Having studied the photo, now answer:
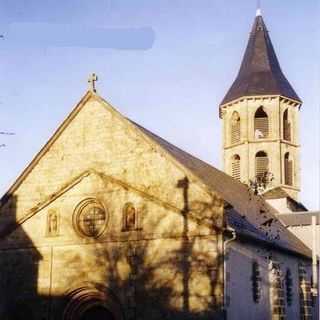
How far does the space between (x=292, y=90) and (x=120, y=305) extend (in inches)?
1067

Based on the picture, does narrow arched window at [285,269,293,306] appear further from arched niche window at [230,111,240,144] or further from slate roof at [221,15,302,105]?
slate roof at [221,15,302,105]

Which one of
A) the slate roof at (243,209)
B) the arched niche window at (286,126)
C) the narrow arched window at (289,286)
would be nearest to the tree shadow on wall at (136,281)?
the slate roof at (243,209)

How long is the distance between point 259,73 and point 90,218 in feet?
81.2

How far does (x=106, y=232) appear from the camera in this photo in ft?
84.3

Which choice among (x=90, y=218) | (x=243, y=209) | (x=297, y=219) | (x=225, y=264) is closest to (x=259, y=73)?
(x=297, y=219)

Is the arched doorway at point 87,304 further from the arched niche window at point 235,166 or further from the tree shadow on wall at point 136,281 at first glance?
the arched niche window at point 235,166

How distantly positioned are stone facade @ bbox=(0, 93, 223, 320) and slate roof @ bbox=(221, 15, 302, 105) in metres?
20.8

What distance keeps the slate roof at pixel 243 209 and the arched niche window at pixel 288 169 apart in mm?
6726

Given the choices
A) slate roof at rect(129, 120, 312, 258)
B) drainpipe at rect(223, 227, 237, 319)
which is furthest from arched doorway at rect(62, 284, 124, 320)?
slate roof at rect(129, 120, 312, 258)

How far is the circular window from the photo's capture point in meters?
26.0

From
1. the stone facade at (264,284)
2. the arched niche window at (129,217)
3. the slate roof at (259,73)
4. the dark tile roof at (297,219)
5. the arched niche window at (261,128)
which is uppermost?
the slate roof at (259,73)

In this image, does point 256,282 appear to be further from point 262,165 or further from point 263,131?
point 263,131

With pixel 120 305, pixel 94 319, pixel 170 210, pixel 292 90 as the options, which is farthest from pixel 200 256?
pixel 292 90

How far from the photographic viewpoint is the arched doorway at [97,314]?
2560 centimetres
